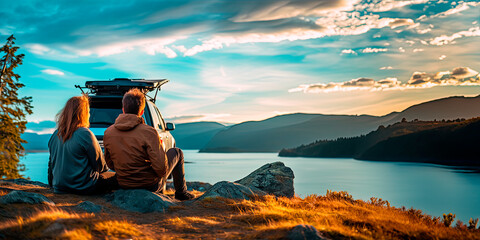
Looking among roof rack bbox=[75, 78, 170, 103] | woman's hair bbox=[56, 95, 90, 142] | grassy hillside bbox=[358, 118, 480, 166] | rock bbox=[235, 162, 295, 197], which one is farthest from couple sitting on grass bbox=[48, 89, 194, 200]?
grassy hillside bbox=[358, 118, 480, 166]

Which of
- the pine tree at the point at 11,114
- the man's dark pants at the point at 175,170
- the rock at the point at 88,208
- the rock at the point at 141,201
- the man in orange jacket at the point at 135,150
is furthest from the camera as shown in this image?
the pine tree at the point at 11,114

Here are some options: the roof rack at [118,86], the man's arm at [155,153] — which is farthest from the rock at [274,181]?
the man's arm at [155,153]

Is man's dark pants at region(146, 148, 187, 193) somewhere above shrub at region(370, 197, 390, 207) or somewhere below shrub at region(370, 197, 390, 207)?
above

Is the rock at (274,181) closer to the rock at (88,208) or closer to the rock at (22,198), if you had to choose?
the rock at (88,208)

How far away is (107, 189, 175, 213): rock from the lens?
5691mm

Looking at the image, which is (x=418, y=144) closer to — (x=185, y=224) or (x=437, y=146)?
(x=437, y=146)

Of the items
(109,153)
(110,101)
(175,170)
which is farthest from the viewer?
(110,101)

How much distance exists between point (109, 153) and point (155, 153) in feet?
3.72

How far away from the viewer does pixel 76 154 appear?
5926mm

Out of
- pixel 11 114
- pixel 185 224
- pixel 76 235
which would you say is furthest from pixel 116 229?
pixel 11 114

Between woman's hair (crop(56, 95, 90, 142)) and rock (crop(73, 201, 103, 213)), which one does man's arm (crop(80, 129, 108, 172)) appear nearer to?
woman's hair (crop(56, 95, 90, 142))

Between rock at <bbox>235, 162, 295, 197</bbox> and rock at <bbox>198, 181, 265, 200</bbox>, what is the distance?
8.56 ft

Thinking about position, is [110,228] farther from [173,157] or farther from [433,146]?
[433,146]

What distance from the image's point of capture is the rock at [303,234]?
3.80 meters
